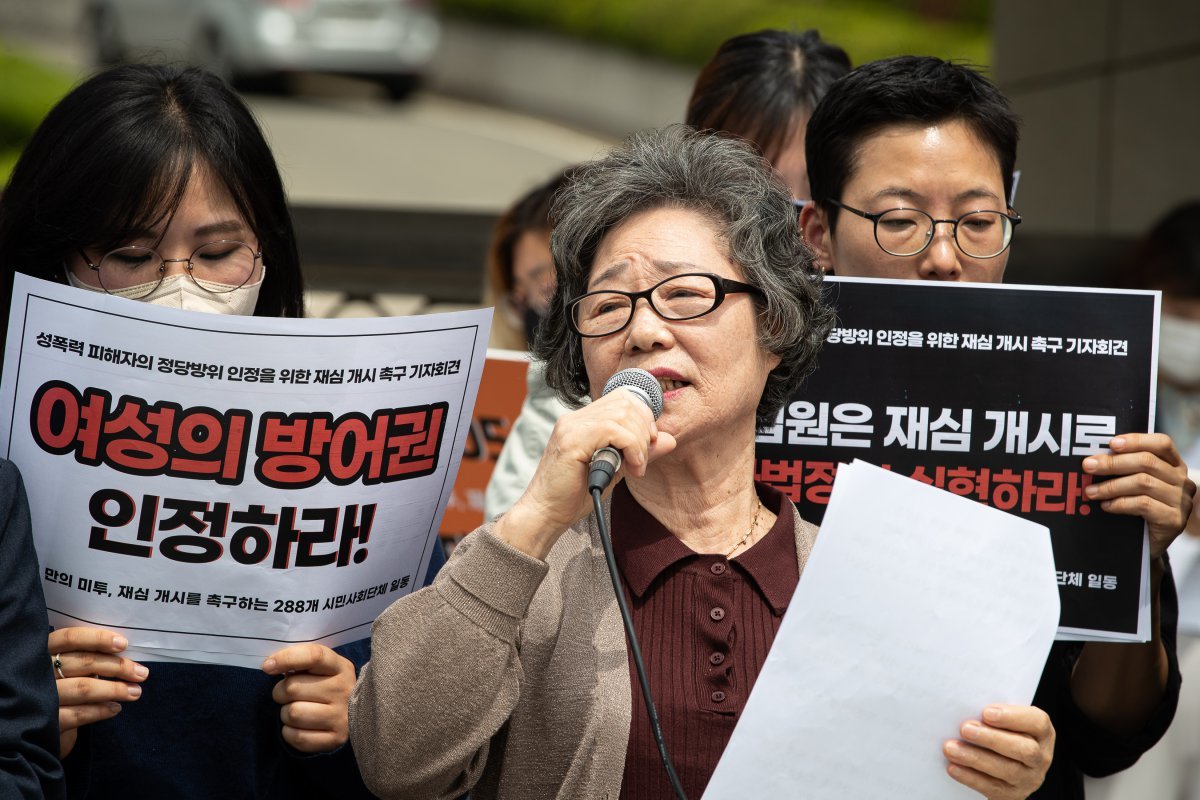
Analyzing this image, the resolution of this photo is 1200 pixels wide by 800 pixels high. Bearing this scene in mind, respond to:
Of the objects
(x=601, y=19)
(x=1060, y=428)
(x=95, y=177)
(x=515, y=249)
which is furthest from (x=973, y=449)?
(x=601, y=19)

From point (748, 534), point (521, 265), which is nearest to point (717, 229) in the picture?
point (748, 534)

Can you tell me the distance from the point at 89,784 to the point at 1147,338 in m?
1.88

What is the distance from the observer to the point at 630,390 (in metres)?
2.35

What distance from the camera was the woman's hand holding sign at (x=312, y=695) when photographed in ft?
8.17

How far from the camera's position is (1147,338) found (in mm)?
2768

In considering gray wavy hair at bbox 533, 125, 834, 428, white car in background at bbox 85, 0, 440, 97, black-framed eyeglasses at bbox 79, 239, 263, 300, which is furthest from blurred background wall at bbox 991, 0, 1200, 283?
white car in background at bbox 85, 0, 440, 97

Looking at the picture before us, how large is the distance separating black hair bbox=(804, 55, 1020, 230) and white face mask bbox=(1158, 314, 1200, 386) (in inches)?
102

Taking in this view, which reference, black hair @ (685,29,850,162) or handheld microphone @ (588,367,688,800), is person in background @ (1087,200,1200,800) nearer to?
black hair @ (685,29,850,162)

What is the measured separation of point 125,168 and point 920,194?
56.4 inches

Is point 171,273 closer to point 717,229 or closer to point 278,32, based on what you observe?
point 717,229

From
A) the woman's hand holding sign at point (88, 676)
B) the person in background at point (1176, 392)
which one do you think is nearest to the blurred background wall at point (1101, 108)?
→ the person in background at point (1176, 392)

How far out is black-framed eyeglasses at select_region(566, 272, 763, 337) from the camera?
2.52m

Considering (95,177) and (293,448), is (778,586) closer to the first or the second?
(293,448)

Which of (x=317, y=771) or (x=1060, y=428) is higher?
(x=1060, y=428)
